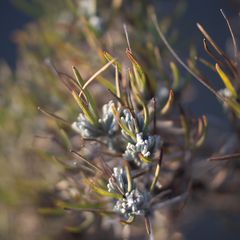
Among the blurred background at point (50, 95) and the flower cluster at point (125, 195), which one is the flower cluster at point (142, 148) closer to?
the flower cluster at point (125, 195)

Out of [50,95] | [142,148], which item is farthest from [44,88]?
[142,148]

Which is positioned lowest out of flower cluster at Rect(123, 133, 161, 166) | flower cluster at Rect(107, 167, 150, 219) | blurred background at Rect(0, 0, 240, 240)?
flower cluster at Rect(107, 167, 150, 219)

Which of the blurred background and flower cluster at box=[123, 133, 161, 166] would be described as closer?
flower cluster at box=[123, 133, 161, 166]

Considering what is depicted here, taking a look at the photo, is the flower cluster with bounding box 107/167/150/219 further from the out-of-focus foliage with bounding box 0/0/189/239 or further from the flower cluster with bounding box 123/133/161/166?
the out-of-focus foliage with bounding box 0/0/189/239

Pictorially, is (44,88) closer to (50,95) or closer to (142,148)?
(50,95)

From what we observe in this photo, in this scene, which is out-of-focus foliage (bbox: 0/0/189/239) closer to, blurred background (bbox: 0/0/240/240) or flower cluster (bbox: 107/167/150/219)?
blurred background (bbox: 0/0/240/240)

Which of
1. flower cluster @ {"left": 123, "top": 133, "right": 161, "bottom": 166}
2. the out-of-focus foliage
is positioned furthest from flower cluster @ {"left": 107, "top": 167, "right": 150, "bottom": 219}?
the out-of-focus foliage

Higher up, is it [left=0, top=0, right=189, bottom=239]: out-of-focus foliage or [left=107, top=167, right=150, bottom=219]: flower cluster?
[left=0, top=0, right=189, bottom=239]: out-of-focus foliage

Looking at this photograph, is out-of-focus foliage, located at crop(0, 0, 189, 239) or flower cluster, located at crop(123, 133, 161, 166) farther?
out-of-focus foliage, located at crop(0, 0, 189, 239)

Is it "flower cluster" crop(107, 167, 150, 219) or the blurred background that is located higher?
the blurred background

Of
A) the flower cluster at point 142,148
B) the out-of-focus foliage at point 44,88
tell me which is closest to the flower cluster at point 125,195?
the flower cluster at point 142,148
